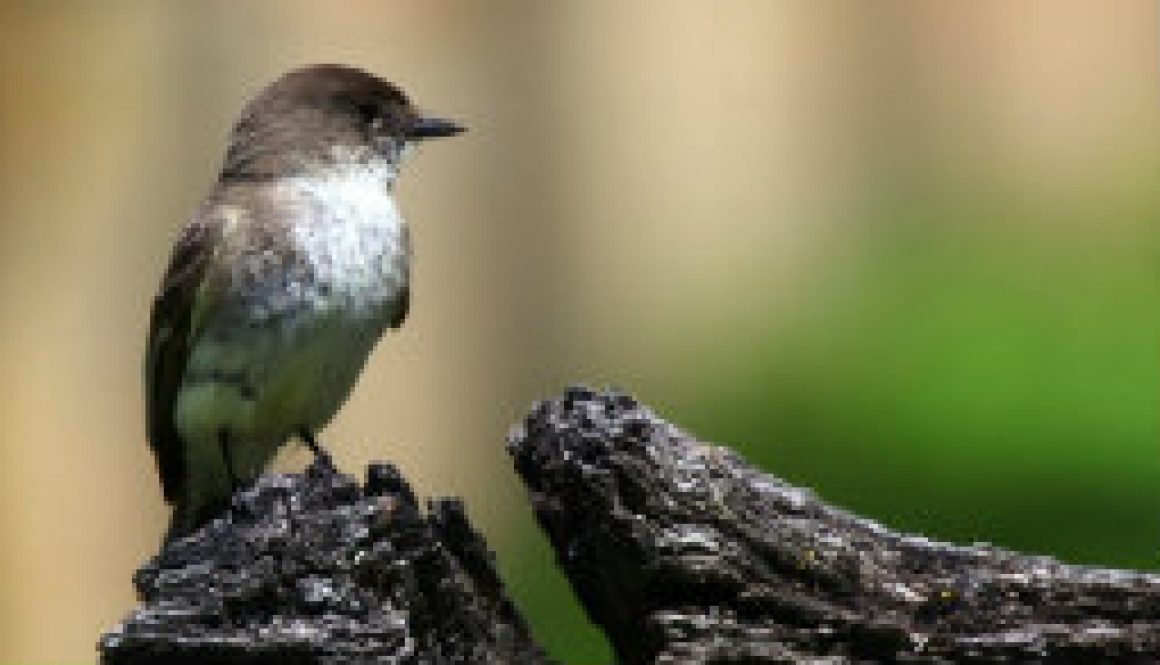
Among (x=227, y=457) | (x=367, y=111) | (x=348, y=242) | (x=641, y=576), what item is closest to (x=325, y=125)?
(x=367, y=111)

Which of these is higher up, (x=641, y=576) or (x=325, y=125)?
(x=325, y=125)

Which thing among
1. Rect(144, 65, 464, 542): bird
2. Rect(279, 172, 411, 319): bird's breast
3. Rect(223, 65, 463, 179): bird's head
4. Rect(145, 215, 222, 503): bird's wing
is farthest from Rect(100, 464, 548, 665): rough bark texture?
Rect(223, 65, 463, 179): bird's head

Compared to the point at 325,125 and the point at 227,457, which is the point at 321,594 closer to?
the point at 227,457

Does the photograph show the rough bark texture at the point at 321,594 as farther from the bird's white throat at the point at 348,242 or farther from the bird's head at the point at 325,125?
the bird's head at the point at 325,125

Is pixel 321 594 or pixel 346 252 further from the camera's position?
pixel 346 252

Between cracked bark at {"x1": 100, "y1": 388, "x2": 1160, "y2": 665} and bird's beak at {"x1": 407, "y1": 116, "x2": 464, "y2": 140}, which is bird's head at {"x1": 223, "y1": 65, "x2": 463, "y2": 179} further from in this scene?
cracked bark at {"x1": 100, "y1": 388, "x2": 1160, "y2": 665}

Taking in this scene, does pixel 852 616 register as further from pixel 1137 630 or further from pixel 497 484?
pixel 497 484

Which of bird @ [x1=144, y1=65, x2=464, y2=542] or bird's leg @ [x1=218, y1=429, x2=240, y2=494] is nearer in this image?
bird @ [x1=144, y1=65, x2=464, y2=542]
